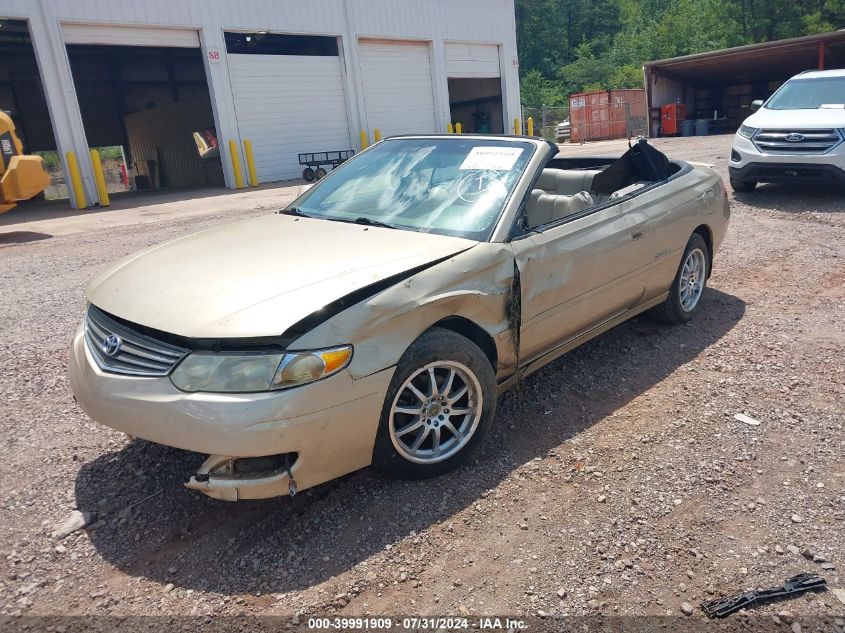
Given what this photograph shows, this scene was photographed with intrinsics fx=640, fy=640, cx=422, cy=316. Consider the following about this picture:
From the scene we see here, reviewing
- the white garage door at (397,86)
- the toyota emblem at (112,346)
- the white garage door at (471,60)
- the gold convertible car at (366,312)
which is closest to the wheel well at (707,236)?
the gold convertible car at (366,312)

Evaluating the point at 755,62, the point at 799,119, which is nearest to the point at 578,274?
the point at 799,119

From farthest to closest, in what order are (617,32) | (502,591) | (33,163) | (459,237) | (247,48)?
(617,32) → (247,48) → (33,163) → (459,237) → (502,591)

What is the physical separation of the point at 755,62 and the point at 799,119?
19.6 m

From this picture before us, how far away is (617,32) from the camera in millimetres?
64125

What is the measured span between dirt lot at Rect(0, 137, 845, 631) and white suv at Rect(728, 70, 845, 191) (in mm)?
5695

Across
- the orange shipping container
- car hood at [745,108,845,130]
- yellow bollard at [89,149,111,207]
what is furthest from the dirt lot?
the orange shipping container

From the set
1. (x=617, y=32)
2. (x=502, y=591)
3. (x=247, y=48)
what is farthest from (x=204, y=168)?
(x=617, y=32)

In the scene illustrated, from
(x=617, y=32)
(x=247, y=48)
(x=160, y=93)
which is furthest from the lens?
(x=617, y=32)

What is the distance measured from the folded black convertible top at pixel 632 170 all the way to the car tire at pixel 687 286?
60cm

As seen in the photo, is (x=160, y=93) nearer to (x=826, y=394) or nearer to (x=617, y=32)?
(x=826, y=394)

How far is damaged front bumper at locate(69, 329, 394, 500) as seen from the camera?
2.45 metres

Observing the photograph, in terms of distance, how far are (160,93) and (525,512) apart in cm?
3244

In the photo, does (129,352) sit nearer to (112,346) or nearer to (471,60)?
(112,346)

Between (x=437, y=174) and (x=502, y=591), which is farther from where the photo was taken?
(x=437, y=174)
